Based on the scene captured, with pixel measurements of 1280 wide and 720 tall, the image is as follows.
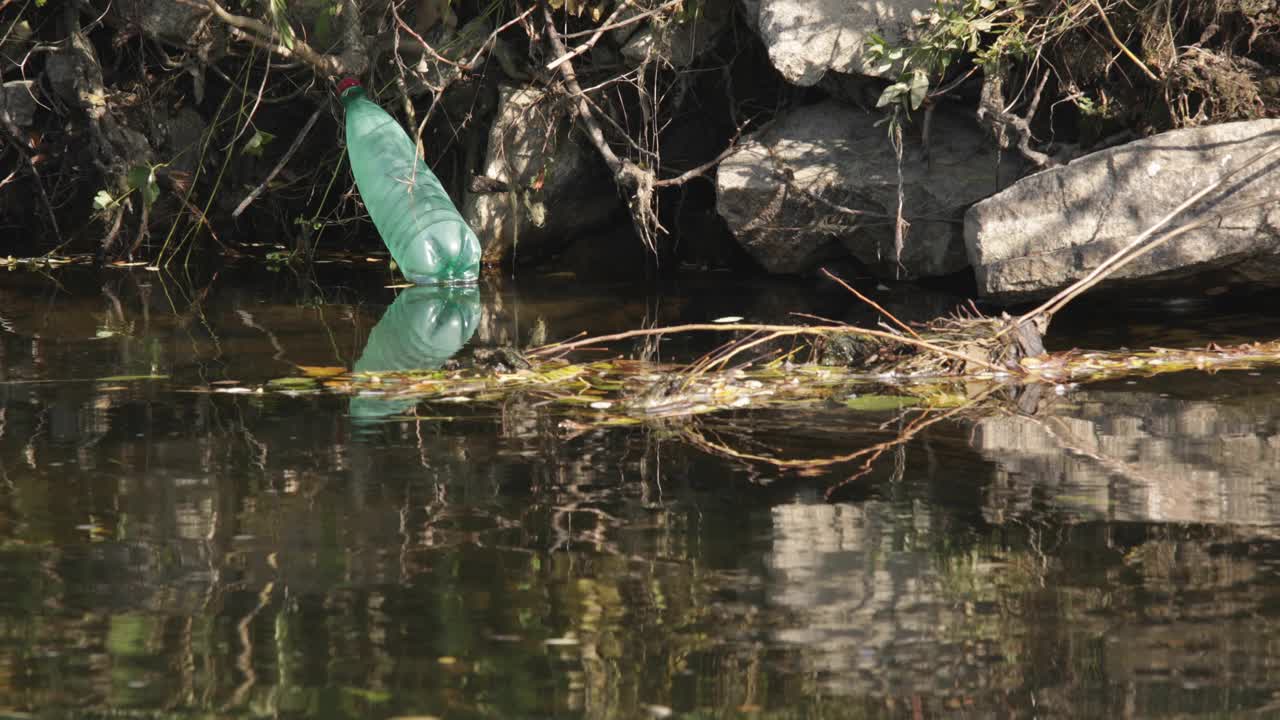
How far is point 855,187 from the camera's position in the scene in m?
7.21

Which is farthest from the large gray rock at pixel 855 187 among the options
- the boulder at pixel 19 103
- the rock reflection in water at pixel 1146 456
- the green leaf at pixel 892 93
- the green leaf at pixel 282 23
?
the boulder at pixel 19 103

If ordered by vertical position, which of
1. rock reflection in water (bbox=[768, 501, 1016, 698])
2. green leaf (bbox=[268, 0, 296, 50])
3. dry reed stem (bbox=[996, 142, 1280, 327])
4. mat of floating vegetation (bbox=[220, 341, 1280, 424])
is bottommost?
rock reflection in water (bbox=[768, 501, 1016, 698])

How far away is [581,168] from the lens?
845 cm

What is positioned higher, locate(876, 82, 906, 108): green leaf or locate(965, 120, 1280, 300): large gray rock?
locate(876, 82, 906, 108): green leaf

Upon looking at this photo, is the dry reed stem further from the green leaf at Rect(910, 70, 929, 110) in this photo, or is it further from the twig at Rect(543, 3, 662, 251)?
the twig at Rect(543, 3, 662, 251)

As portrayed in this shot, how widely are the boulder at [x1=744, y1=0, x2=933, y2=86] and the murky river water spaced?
2671mm

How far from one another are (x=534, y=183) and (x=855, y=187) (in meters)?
1.95

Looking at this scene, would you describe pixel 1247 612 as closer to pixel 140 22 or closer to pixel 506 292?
pixel 506 292

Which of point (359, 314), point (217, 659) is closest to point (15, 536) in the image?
point (217, 659)

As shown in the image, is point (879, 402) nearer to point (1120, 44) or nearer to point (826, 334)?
point (826, 334)

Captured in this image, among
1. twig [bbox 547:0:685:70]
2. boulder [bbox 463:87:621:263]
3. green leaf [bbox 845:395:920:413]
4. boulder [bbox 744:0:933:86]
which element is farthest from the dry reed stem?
boulder [bbox 463:87:621:263]

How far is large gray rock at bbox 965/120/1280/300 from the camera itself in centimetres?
586

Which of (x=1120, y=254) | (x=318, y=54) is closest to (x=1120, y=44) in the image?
(x=1120, y=254)

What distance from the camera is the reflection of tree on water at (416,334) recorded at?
185 inches
